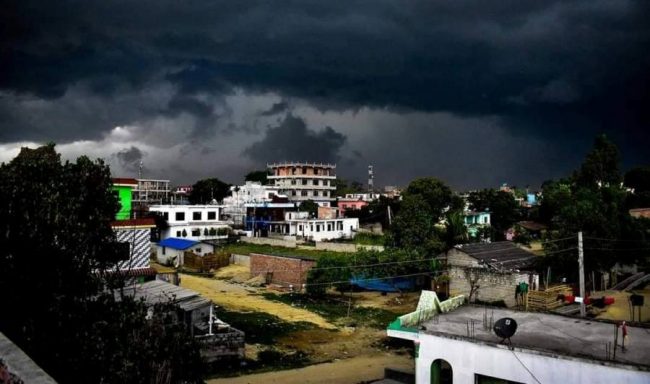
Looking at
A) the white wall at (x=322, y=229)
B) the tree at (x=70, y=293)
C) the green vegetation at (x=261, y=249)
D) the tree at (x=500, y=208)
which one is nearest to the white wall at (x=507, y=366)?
the tree at (x=70, y=293)

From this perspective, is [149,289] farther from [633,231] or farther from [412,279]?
[633,231]

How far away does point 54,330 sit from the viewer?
1069cm

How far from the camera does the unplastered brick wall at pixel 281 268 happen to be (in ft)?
137

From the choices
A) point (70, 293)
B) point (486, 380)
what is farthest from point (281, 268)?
point (486, 380)

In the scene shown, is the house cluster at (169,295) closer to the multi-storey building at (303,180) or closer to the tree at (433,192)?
the tree at (433,192)

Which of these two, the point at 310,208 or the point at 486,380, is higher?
the point at 310,208

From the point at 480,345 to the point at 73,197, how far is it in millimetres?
12323

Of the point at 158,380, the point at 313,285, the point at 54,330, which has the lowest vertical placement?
the point at 313,285

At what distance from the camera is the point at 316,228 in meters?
70.6

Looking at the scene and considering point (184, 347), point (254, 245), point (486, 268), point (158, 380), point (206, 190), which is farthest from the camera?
point (206, 190)

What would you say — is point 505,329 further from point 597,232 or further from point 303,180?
point 303,180

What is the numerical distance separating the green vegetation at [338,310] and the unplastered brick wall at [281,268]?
9.28ft

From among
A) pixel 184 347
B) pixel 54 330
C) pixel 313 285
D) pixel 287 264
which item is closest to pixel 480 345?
pixel 184 347

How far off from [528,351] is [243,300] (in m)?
27.4
